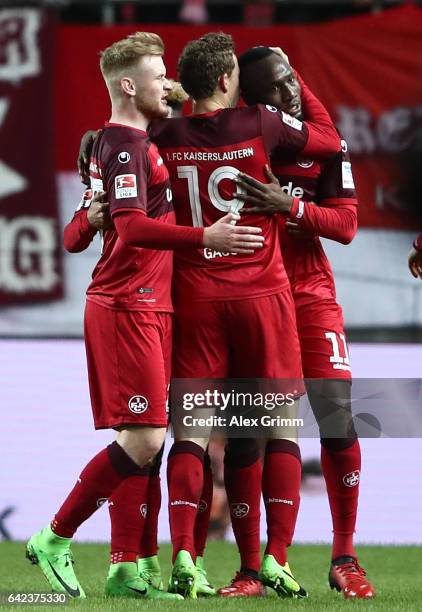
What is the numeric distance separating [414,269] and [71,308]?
3299 millimetres

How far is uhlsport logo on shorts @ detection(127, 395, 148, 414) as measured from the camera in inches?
191

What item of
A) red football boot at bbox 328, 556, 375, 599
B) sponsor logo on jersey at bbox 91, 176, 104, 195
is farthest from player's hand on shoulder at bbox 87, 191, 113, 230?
red football boot at bbox 328, 556, 375, 599

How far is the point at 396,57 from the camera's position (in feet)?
27.8

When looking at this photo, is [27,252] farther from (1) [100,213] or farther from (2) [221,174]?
(2) [221,174]

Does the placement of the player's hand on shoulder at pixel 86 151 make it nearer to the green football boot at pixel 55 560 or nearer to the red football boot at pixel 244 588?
the green football boot at pixel 55 560

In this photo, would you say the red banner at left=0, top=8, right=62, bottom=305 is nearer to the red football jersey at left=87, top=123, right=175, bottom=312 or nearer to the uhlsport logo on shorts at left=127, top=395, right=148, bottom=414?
the red football jersey at left=87, top=123, right=175, bottom=312

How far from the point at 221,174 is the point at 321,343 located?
81cm

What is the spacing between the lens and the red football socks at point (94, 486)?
4.91 m

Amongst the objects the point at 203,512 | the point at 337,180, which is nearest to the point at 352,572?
the point at 203,512

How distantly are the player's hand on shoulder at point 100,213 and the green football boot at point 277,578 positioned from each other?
4.17ft

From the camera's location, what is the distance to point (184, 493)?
4.98m

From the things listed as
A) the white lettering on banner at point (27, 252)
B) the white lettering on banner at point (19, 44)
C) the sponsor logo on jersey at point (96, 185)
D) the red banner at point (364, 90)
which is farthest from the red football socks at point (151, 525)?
the white lettering on banner at point (19, 44)

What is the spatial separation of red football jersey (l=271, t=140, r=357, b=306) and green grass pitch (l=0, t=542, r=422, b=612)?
114 cm

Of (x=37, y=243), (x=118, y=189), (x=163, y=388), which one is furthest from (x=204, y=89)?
(x=37, y=243)
